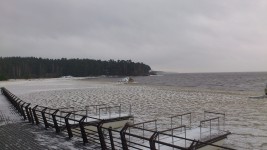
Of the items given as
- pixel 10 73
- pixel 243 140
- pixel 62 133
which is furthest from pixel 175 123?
pixel 10 73

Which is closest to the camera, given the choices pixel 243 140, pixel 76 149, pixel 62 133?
pixel 76 149

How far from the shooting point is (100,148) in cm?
1137

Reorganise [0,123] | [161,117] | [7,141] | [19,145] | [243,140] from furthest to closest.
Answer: [161,117]
[0,123]
[243,140]
[7,141]
[19,145]

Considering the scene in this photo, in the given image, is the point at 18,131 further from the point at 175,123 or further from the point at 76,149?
the point at 175,123

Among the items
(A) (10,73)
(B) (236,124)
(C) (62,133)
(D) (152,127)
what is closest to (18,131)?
(C) (62,133)

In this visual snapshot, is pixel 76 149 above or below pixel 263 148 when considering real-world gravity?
above

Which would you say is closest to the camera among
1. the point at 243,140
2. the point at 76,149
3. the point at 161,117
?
the point at 76,149

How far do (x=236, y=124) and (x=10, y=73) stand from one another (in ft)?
614

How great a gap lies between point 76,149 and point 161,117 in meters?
15.6

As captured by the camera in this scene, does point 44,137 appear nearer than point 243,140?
Yes

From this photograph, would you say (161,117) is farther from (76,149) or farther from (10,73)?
(10,73)

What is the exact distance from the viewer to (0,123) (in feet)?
62.4

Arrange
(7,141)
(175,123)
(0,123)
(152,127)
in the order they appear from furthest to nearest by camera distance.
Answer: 1. (175,123)
2. (152,127)
3. (0,123)
4. (7,141)

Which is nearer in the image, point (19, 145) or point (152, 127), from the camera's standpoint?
point (19, 145)
